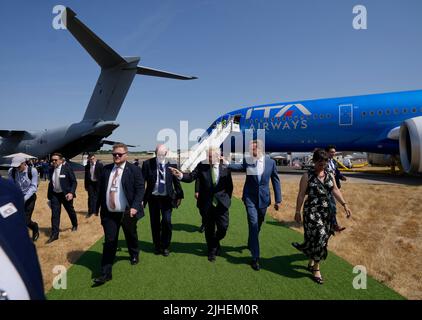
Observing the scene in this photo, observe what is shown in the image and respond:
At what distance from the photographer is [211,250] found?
14.3ft

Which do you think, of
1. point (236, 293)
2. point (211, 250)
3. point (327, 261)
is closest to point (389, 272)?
point (327, 261)

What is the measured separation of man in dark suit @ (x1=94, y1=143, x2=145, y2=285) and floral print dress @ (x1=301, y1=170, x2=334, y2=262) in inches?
99.9

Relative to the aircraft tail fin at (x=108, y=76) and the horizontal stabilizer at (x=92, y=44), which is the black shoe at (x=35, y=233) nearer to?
the horizontal stabilizer at (x=92, y=44)

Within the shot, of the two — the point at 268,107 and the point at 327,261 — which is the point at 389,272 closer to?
the point at 327,261

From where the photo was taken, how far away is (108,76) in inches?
605

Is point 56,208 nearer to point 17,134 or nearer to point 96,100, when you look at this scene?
point 96,100

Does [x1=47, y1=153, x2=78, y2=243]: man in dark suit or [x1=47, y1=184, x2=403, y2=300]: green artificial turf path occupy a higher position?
[x1=47, y1=153, x2=78, y2=243]: man in dark suit

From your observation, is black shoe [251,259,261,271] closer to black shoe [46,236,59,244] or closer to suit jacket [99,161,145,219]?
suit jacket [99,161,145,219]

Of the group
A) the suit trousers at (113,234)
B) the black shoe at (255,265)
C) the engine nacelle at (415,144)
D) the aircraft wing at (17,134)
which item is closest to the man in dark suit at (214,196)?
the black shoe at (255,265)

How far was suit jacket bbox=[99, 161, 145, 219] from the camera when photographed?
3855mm

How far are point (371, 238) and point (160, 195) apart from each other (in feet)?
14.5

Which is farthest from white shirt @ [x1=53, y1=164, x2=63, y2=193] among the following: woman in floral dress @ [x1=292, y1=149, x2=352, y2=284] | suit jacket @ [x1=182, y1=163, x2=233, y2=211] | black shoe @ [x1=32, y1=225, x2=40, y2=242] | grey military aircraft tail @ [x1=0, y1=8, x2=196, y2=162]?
grey military aircraft tail @ [x1=0, y1=8, x2=196, y2=162]

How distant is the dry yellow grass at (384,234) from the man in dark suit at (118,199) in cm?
364

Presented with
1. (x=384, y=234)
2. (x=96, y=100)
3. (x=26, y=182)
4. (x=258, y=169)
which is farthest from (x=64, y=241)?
(x=96, y=100)
